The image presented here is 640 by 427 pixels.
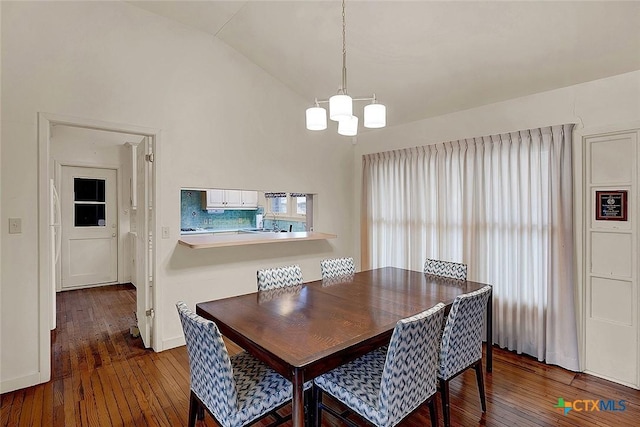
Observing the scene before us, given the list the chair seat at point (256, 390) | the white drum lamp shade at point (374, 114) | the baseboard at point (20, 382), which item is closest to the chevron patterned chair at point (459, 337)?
the chair seat at point (256, 390)

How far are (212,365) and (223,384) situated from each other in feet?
0.32

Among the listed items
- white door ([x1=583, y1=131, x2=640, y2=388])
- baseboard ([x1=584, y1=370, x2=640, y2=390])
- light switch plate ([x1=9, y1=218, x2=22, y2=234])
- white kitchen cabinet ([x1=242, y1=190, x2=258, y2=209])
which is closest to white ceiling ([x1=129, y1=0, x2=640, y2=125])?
white door ([x1=583, y1=131, x2=640, y2=388])

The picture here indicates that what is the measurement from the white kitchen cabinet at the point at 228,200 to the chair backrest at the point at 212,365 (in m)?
4.66

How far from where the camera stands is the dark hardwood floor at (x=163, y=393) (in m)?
2.15

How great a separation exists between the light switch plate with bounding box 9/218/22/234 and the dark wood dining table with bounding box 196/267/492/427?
1.54m

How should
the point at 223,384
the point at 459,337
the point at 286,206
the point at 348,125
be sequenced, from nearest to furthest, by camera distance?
the point at 223,384
the point at 459,337
the point at 348,125
the point at 286,206

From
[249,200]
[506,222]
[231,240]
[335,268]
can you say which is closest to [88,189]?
[249,200]

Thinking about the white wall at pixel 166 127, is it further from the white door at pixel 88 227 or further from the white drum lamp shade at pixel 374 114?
the white door at pixel 88 227

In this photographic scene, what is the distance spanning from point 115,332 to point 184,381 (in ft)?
4.97

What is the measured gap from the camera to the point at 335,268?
3.05 m

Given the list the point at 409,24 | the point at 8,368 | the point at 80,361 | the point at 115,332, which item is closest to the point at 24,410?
the point at 8,368

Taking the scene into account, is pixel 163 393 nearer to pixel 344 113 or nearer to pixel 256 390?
pixel 256 390

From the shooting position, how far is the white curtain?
109 inches

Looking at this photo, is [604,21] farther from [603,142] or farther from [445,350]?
[445,350]
